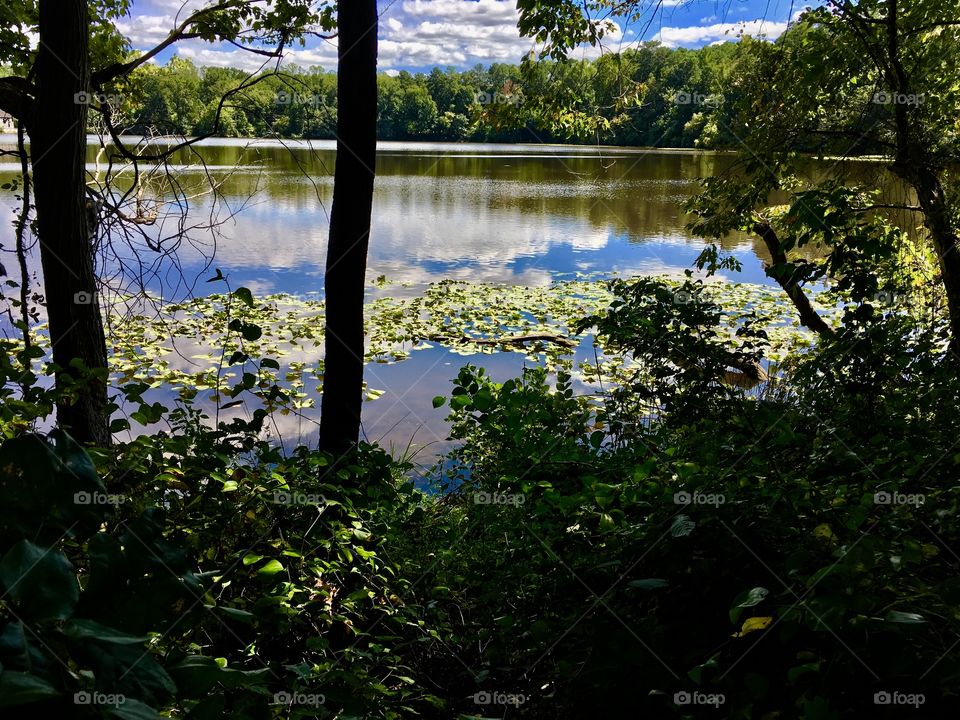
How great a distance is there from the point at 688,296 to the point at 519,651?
7.15 ft

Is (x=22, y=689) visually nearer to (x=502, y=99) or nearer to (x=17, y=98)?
(x=17, y=98)

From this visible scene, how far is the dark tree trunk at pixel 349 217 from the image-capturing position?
3.54 meters

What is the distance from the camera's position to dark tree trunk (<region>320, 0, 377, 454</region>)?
3.54 m

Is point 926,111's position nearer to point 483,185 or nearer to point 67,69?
point 67,69

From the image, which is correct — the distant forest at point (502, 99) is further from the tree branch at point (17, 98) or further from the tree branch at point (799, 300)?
the tree branch at point (799, 300)

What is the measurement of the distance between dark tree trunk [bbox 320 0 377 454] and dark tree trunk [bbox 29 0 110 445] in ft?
4.05

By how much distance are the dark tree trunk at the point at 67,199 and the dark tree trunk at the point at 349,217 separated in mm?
1234

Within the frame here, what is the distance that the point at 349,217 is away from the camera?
12.2 feet

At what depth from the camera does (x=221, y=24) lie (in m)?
5.06

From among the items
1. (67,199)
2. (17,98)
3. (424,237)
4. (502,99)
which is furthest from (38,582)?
(424,237)

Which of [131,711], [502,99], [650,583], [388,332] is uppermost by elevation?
[502,99]

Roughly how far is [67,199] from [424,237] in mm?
10514

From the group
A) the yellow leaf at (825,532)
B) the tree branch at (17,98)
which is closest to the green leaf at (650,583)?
the yellow leaf at (825,532)

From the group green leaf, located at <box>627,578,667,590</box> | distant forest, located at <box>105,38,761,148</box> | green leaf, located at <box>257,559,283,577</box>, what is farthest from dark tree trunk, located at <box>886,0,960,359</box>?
green leaf, located at <box>257,559,283,577</box>
